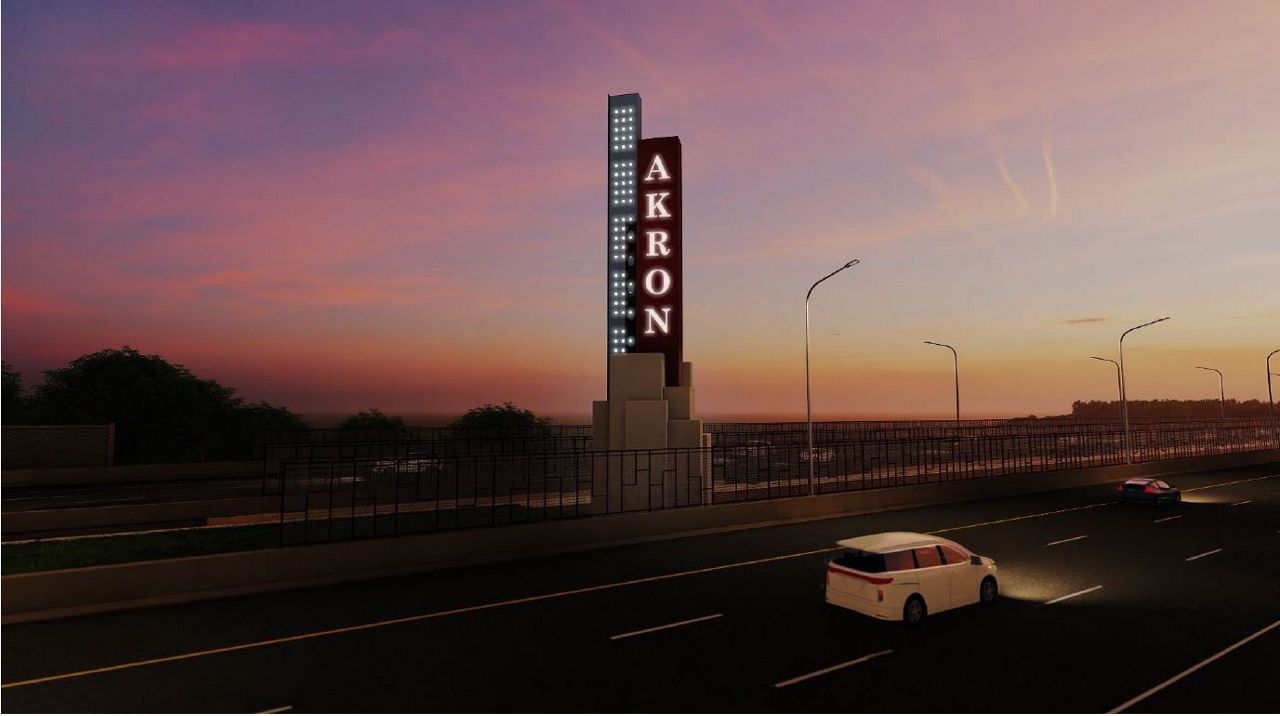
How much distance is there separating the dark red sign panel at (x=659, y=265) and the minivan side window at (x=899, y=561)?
A: 17736 mm

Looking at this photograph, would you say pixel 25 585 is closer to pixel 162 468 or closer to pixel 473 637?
pixel 473 637

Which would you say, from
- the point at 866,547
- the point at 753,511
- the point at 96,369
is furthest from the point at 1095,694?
the point at 96,369

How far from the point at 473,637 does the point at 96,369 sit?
211 feet

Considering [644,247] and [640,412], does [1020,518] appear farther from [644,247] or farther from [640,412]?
[644,247]

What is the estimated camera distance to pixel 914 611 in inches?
553

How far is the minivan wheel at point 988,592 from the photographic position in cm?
1551

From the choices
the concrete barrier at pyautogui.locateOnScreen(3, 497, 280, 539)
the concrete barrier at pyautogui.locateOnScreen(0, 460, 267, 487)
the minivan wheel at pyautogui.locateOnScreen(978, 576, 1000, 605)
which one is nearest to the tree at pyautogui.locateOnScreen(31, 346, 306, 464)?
the concrete barrier at pyautogui.locateOnScreen(0, 460, 267, 487)

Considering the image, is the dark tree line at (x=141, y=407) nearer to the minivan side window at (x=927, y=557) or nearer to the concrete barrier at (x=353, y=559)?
the concrete barrier at (x=353, y=559)

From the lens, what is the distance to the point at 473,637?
13320mm

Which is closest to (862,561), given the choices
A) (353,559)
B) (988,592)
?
(988,592)

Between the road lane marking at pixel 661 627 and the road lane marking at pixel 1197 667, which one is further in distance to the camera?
the road lane marking at pixel 661 627

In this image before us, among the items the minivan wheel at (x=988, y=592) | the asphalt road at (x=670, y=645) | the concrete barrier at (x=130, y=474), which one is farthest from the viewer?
the concrete barrier at (x=130, y=474)

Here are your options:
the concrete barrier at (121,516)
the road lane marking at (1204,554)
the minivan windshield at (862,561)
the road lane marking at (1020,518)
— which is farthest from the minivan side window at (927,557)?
the concrete barrier at (121,516)

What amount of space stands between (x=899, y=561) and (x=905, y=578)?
0.37m
